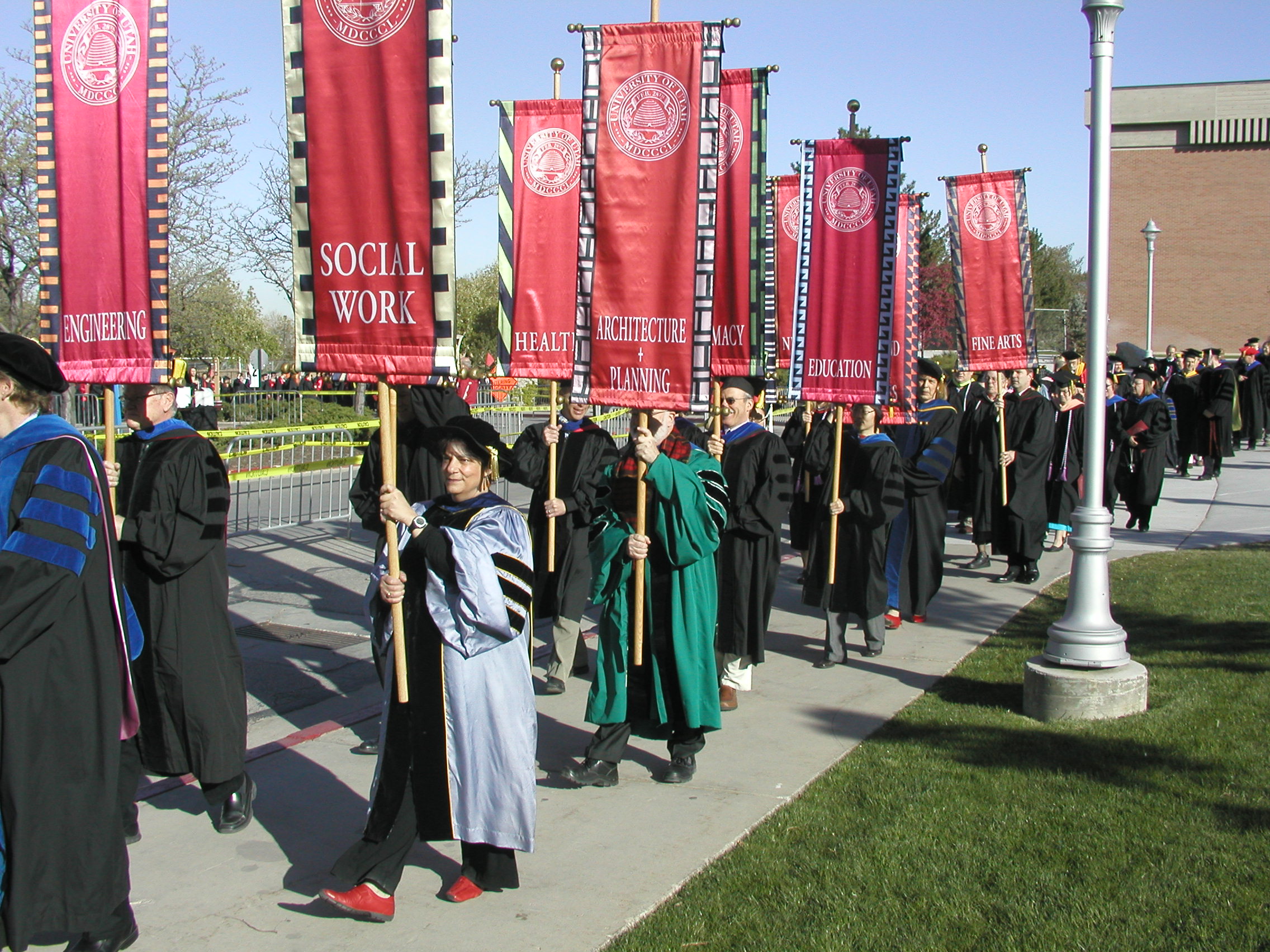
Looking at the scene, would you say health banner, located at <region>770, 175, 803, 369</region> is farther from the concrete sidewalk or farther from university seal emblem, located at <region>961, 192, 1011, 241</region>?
the concrete sidewalk

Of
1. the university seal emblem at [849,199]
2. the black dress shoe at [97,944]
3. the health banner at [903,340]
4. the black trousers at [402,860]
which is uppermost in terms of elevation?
the university seal emblem at [849,199]

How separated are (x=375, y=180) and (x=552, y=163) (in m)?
4.57

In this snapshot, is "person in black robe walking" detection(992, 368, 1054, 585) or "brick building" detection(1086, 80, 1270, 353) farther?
"brick building" detection(1086, 80, 1270, 353)

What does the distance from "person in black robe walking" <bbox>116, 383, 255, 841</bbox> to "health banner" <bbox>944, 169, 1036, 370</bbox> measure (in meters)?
7.80

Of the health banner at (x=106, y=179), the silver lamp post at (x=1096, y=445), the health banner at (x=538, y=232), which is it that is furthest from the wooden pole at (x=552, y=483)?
the silver lamp post at (x=1096, y=445)

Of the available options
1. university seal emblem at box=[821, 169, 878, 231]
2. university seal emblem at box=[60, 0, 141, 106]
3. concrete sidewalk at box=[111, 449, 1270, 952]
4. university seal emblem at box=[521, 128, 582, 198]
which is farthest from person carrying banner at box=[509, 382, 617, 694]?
university seal emblem at box=[60, 0, 141, 106]

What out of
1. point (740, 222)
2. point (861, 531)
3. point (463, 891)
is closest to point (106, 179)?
point (463, 891)

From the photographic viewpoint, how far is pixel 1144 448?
44.1 feet

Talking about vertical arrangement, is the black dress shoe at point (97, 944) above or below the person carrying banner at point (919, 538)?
below

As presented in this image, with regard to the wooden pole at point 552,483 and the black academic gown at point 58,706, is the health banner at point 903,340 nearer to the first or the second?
the wooden pole at point 552,483

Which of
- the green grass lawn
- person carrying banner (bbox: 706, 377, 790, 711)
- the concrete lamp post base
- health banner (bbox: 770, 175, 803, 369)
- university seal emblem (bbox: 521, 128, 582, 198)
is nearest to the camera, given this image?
the green grass lawn

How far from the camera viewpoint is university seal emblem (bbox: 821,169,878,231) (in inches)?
332

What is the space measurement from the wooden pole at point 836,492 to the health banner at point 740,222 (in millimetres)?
693

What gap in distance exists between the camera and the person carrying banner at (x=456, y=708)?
163 inches
